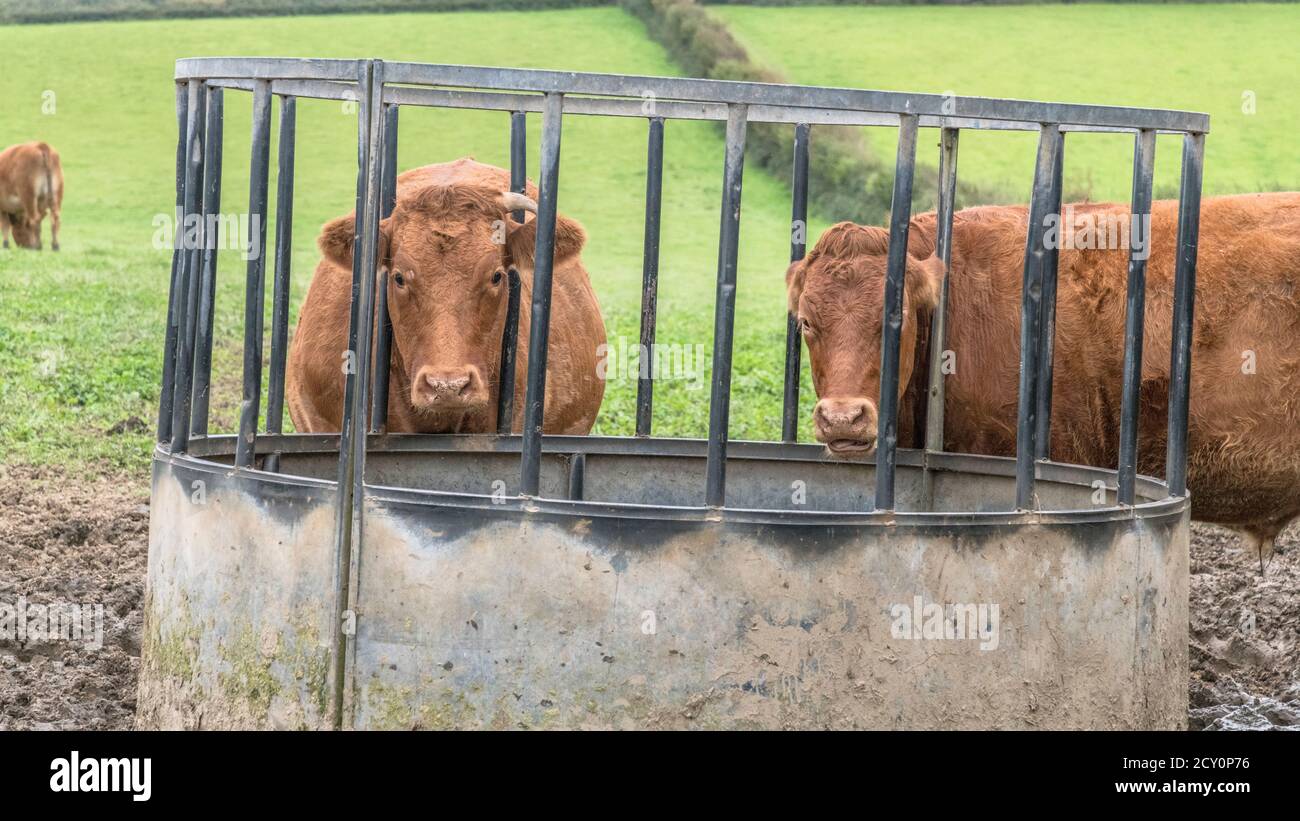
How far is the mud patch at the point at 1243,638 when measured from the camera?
6.50 meters

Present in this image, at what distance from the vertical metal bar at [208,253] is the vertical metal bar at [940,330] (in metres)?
2.65

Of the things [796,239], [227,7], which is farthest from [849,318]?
[227,7]

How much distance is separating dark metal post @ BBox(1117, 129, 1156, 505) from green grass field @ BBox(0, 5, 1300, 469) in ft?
36.6

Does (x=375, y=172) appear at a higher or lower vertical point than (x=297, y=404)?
higher

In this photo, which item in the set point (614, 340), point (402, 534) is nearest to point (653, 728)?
point (402, 534)

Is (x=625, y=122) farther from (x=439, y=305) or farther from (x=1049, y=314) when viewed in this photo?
(x=1049, y=314)

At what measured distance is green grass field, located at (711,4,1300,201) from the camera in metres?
24.5

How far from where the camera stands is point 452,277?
20.0 ft

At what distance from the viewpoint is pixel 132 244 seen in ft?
69.4

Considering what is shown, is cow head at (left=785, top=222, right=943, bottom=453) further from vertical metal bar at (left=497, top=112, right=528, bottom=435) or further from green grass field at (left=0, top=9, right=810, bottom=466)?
green grass field at (left=0, top=9, right=810, bottom=466)

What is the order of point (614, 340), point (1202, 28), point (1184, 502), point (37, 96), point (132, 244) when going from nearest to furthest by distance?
point (1184, 502) < point (614, 340) < point (132, 244) < point (37, 96) < point (1202, 28)

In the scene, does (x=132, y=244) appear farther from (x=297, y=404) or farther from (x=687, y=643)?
(x=687, y=643)

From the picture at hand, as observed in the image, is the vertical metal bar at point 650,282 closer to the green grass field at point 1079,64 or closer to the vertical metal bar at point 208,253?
the vertical metal bar at point 208,253
